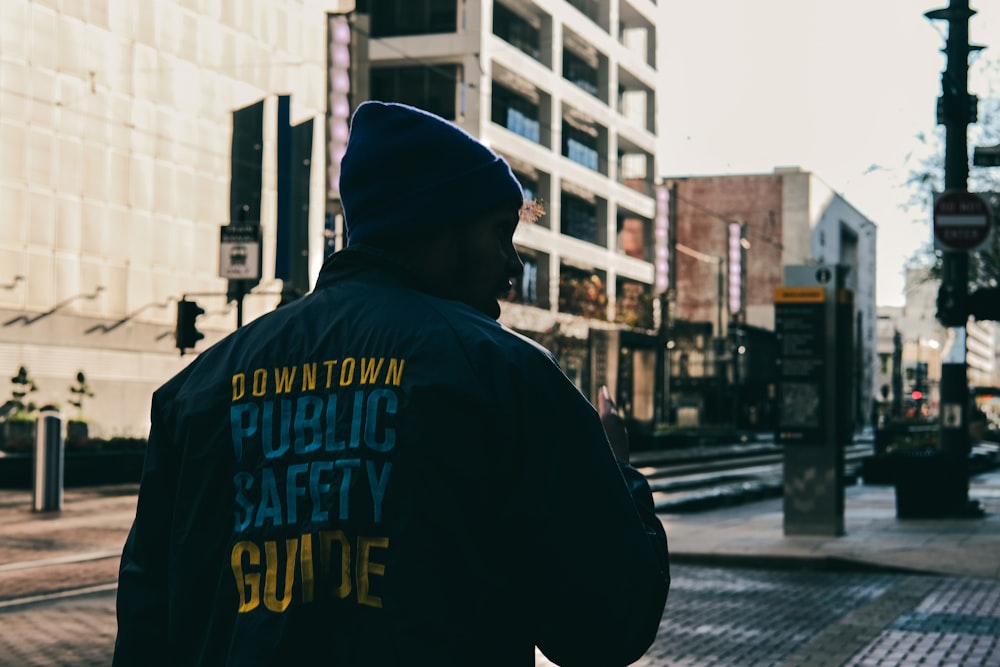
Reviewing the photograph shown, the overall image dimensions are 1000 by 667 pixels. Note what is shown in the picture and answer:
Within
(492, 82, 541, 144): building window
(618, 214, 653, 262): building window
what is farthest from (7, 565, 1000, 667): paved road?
(618, 214, 653, 262): building window

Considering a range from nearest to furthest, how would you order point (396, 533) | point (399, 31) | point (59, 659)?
point (396, 533)
point (59, 659)
point (399, 31)

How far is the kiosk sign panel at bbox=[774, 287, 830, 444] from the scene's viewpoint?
49.3 feet

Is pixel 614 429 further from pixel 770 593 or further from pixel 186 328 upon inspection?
pixel 186 328

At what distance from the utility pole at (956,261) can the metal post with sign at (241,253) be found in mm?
10450

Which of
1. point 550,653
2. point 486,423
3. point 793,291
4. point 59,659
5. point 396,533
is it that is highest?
point 793,291

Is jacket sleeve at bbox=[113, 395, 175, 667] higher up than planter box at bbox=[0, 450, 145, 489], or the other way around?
jacket sleeve at bbox=[113, 395, 175, 667]

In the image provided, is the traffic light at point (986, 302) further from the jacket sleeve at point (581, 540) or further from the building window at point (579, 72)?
the building window at point (579, 72)

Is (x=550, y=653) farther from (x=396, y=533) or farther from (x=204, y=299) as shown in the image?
(x=204, y=299)

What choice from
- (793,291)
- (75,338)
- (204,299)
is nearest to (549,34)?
(204,299)

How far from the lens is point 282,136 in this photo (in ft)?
128

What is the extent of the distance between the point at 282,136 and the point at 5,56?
9599 mm

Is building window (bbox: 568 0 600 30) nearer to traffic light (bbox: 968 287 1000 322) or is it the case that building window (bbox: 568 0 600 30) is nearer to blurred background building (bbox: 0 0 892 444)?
blurred background building (bbox: 0 0 892 444)

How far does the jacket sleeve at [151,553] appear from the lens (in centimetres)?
214

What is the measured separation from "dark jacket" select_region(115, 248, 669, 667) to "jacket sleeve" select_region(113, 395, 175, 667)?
0.09 metres
